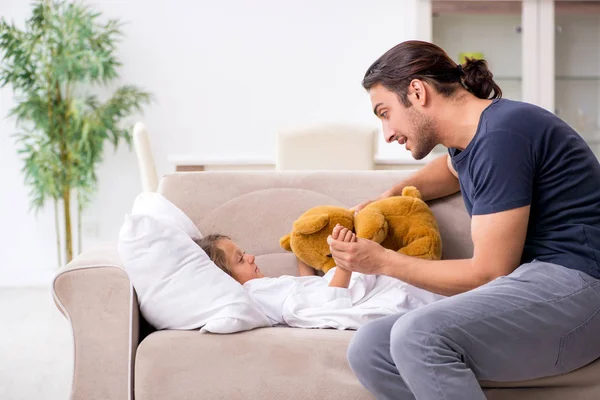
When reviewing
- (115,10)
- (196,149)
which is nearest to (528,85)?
(196,149)

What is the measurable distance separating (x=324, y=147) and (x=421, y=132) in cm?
168

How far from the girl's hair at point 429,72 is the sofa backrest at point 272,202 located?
19.4 inches

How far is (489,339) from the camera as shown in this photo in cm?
141

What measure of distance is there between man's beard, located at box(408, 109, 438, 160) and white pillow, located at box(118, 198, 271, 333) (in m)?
0.52

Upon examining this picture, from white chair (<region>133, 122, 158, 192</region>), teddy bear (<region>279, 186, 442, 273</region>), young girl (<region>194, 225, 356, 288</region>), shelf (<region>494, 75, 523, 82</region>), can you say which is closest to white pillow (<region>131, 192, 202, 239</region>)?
young girl (<region>194, 225, 356, 288</region>)

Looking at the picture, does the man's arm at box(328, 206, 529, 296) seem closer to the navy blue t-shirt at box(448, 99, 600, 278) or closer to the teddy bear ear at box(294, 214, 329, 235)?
the navy blue t-shirt at box(448, 99, 600, 278)

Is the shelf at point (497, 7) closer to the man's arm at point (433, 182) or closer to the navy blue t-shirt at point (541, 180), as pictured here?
the man's arm at point (433, 182)

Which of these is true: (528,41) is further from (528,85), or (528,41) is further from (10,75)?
(10,75)

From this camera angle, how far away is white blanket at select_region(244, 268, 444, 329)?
1783mm

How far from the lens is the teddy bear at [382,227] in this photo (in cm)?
196

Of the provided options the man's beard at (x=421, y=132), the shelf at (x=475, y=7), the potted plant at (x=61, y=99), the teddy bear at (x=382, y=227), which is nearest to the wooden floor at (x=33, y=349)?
the potted plant at (x=61, y=99)

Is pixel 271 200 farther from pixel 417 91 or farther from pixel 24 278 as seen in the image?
pixel 24 278

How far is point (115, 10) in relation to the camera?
4.84 m

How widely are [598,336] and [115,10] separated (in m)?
4.06
